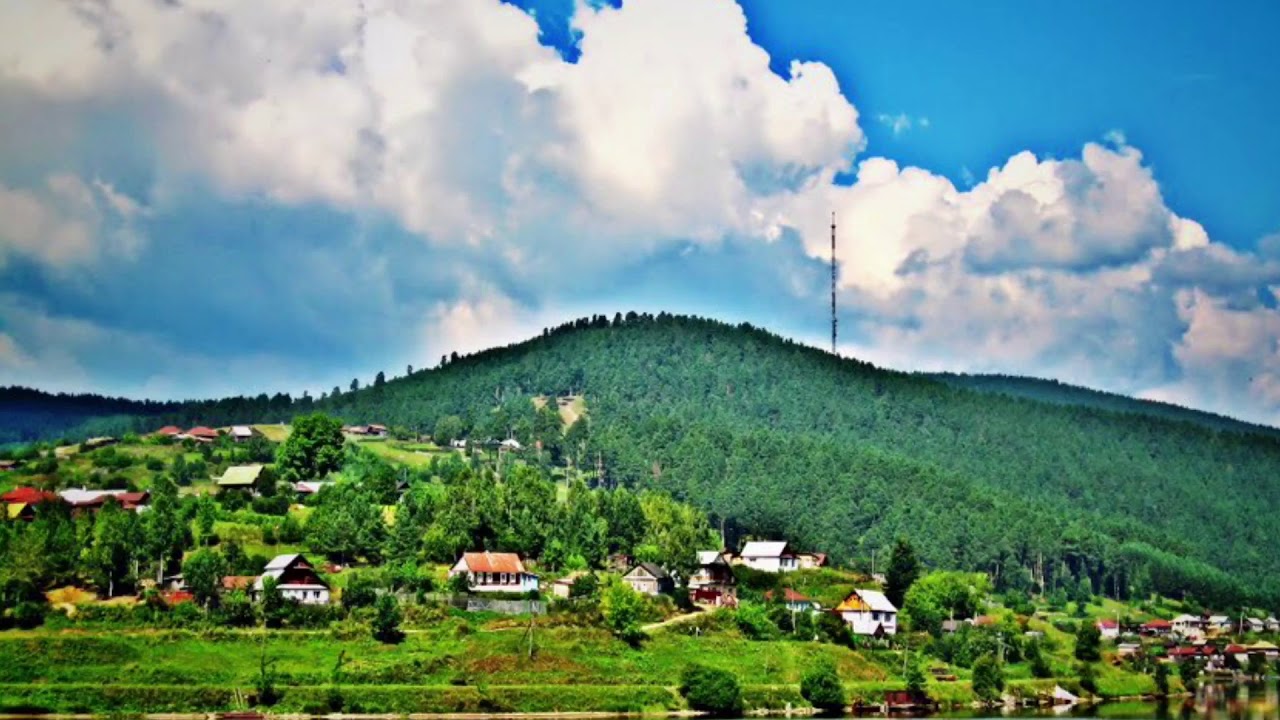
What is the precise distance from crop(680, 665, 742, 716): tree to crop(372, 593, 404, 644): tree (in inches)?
673

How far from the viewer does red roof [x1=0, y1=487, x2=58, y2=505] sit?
116562mm

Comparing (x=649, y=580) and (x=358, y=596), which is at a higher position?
(x=649, y=580)

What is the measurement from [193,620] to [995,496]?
13246 centimetres

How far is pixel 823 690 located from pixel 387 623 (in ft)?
85.6

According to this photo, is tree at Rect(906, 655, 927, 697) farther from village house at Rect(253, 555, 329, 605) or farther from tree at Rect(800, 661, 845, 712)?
village house at Rect(253, 555, 329, 605)

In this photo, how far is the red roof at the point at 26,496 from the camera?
382 feet

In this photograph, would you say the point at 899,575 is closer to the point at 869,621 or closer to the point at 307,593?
the point at 869,621

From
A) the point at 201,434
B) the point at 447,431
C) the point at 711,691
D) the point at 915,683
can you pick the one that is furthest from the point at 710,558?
the point at 447,431

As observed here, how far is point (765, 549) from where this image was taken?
133 meters

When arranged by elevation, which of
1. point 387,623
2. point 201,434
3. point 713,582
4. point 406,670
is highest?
point 201,434

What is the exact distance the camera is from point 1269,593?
614 feet

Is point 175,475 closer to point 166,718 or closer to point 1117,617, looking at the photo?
point 166,718

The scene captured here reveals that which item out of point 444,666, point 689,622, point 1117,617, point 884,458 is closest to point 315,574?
point 444,666

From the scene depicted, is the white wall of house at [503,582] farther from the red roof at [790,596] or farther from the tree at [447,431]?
the tree at [447,431]
